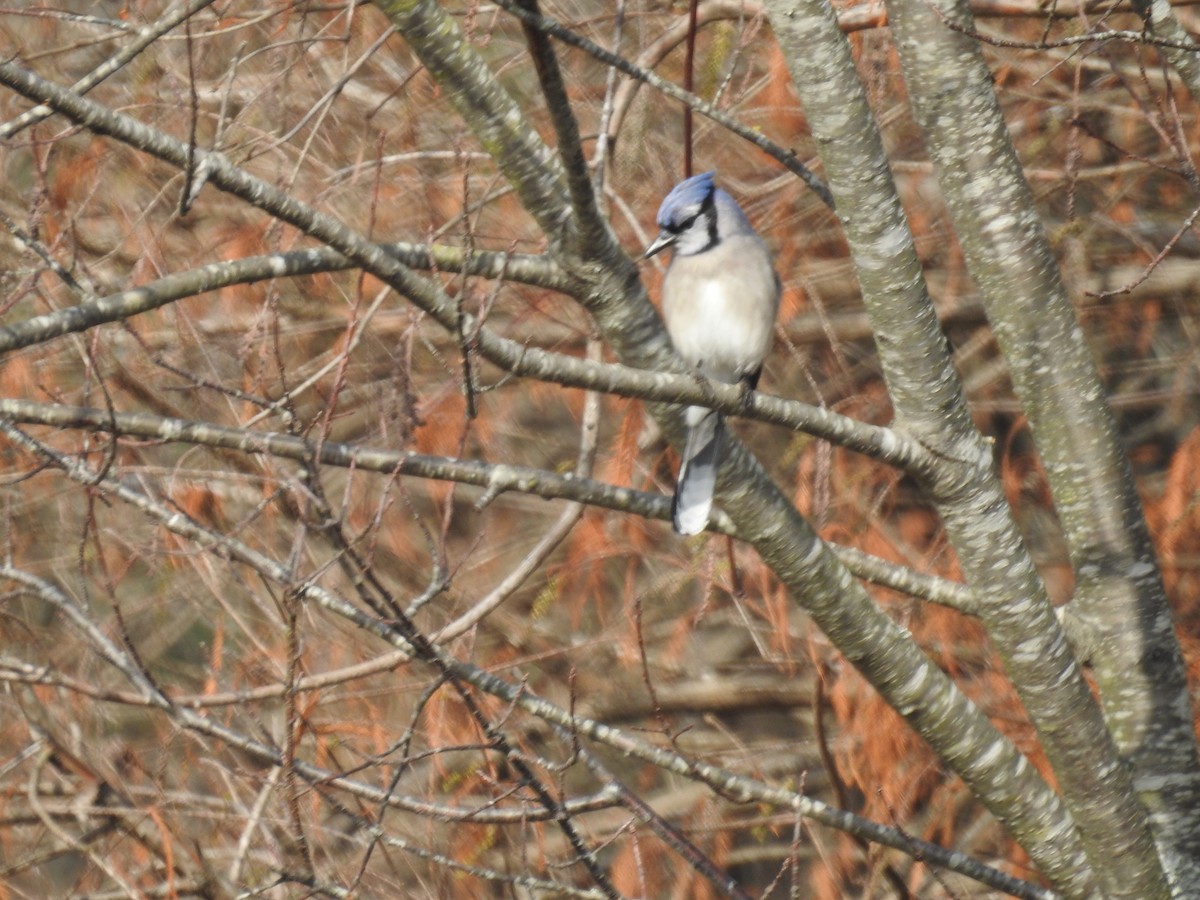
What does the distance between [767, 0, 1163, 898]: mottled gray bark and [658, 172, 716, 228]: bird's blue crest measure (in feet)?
2.78

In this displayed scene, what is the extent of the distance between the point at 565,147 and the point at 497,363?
32cm

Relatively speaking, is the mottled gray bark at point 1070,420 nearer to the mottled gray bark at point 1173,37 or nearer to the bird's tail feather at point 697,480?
the mottled gray bark at point 1173,37

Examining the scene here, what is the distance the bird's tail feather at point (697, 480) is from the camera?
8.59 ft

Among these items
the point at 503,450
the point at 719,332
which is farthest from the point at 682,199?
the point at 503,450

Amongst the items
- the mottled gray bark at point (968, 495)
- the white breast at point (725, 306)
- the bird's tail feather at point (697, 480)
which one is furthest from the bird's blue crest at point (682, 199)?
the mottled gray bark at point (968, 495)

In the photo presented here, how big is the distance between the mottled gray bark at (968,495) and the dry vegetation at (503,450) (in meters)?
1.15

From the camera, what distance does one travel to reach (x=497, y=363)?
205 cm

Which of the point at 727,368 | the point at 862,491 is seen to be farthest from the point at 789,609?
the point at 727,368

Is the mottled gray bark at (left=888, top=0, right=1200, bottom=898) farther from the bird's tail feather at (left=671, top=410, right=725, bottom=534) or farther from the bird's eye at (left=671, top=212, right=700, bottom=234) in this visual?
the bird's eye at (left=671, top=212, right=700, bottom=234)

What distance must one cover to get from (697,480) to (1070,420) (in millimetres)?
725

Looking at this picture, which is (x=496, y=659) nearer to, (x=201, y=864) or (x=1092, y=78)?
(x=201, y=864)

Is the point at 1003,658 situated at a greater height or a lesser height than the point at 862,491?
greater

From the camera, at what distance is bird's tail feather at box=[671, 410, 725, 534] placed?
2617 mm

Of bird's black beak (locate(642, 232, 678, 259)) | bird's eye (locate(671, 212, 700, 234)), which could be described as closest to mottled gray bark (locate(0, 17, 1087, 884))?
bird's black beak (locate(642, 232, 678, 259))
